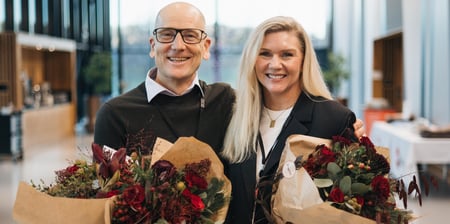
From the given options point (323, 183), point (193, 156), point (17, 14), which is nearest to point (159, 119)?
point (193, 156)

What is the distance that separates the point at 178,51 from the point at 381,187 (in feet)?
3.45

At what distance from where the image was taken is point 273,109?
101 inches

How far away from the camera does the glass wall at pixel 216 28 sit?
903 inches

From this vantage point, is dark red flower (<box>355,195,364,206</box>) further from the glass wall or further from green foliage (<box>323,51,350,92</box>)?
the glass wall

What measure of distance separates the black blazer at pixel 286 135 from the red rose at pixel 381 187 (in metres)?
0.47

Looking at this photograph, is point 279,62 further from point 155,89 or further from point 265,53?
point 155,89

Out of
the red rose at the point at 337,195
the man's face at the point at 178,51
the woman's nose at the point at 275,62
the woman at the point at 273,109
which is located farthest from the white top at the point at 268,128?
the red rose at the point at 337,195

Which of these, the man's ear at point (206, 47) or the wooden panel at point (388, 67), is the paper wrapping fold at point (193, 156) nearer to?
the man's ear at point (206, 47)

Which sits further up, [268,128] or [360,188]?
[268,128]

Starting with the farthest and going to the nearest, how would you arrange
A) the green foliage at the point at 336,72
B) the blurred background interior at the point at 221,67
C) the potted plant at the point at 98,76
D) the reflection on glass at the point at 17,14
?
the potted plant at the point at 98,76 → the green foliage at the point at 336,72 → the reflection on glass at the point at 17,14 → the blurred background interior at the point at 221,67

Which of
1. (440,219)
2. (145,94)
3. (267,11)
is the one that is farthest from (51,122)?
(145,94)

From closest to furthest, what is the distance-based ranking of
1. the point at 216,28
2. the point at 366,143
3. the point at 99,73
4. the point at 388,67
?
the point at 366,143
the point at 388,67
the point at 99,73
the point at 216,28

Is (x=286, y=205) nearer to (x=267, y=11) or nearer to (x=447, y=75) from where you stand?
(x=447, y=75)

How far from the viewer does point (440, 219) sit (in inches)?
282
